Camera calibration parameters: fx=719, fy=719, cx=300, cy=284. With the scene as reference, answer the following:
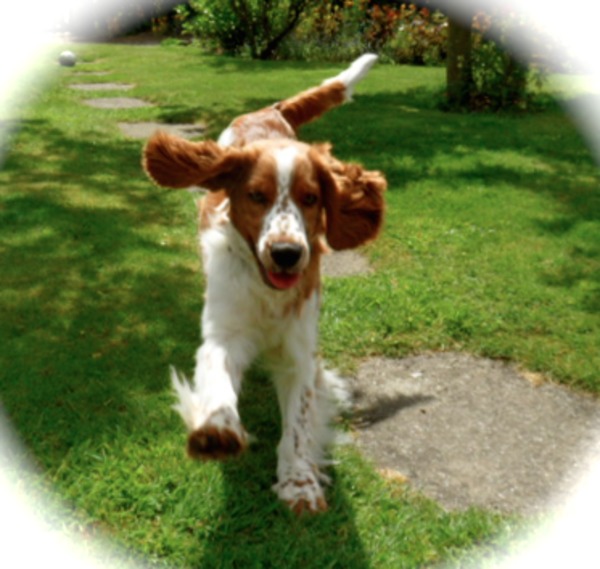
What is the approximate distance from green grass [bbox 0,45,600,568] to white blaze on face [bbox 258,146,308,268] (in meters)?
0.87

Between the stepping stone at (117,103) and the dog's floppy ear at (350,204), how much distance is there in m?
8.00

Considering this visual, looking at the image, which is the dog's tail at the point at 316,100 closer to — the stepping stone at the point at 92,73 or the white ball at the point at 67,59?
the stepping stone at the point at 92,73

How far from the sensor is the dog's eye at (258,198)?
2.54m

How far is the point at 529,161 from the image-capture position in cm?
749

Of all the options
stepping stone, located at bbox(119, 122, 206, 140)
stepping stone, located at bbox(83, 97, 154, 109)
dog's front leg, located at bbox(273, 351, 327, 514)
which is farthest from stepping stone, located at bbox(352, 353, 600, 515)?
stepping stone, located at bbox(83, 97, 154, 109)

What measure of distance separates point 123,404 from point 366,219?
1271mm

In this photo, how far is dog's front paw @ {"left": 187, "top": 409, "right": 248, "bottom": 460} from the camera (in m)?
2.18

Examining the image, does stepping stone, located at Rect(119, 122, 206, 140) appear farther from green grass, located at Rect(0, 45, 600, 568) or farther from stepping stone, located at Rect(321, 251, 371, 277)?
stepping stone, located at Rect(321, 251, 371, 277)

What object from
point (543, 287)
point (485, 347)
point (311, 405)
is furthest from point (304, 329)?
point (543, 287)

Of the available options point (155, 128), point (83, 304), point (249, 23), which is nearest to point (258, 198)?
point (83, 304)

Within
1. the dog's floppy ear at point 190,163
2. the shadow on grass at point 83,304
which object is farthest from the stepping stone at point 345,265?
the dog's floppy ear at point 190,163

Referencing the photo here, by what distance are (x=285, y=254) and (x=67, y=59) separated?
14.6 metres

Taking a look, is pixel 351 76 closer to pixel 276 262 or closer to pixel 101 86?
pixel 276 262

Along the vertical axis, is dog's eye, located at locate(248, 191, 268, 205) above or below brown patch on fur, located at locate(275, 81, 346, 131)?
above
